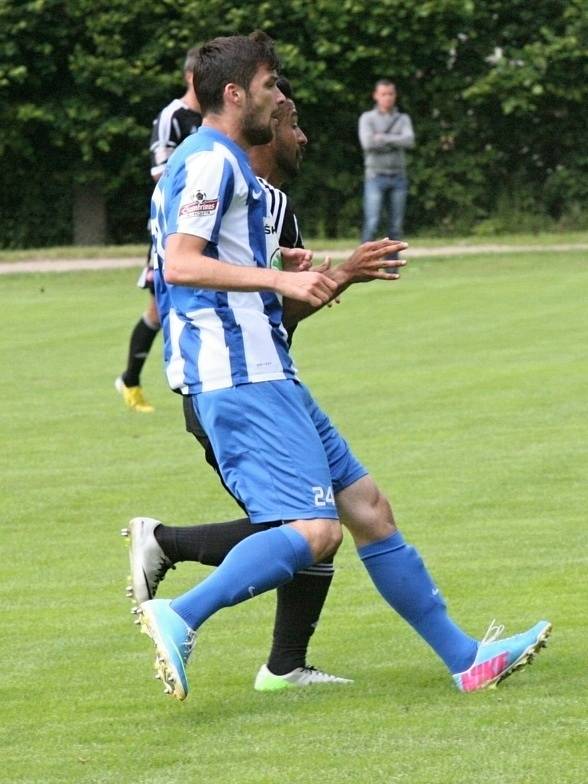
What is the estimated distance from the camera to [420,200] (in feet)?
89.6

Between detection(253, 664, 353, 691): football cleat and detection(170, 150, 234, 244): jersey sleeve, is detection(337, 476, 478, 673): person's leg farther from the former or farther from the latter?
detection(170, 150, 234, 244): jersey sleeve

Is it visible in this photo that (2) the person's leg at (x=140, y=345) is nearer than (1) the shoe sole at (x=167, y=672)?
No

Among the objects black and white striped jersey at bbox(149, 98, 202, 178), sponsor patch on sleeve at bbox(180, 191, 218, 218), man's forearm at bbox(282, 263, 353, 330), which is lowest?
black and white striped jersey at bbox(149, 98, 202, 178)

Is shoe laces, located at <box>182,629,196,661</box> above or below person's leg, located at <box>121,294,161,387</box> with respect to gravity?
above

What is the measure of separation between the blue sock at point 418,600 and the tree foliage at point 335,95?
67.5 ft

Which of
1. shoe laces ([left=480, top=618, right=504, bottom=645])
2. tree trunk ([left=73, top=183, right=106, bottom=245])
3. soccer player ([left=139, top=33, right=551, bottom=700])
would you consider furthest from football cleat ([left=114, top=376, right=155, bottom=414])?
tree trunk ([left=73, top=183, right=106, bottom=245])

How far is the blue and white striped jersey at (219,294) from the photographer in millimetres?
5219

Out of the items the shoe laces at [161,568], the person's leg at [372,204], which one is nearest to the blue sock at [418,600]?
the shoe laces at [161,568]

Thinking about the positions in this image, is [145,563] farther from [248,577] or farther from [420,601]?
[420,601]

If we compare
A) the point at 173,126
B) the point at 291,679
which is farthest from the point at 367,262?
the point at 173,126

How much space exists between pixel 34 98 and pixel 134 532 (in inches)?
847

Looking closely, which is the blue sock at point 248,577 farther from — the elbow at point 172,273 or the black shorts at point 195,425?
the elbow at point 172,273

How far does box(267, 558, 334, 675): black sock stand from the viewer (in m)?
5.71

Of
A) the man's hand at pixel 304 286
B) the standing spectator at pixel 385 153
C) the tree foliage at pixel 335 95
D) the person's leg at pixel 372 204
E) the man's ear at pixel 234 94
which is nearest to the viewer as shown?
the man's hand at pixel 304 286
